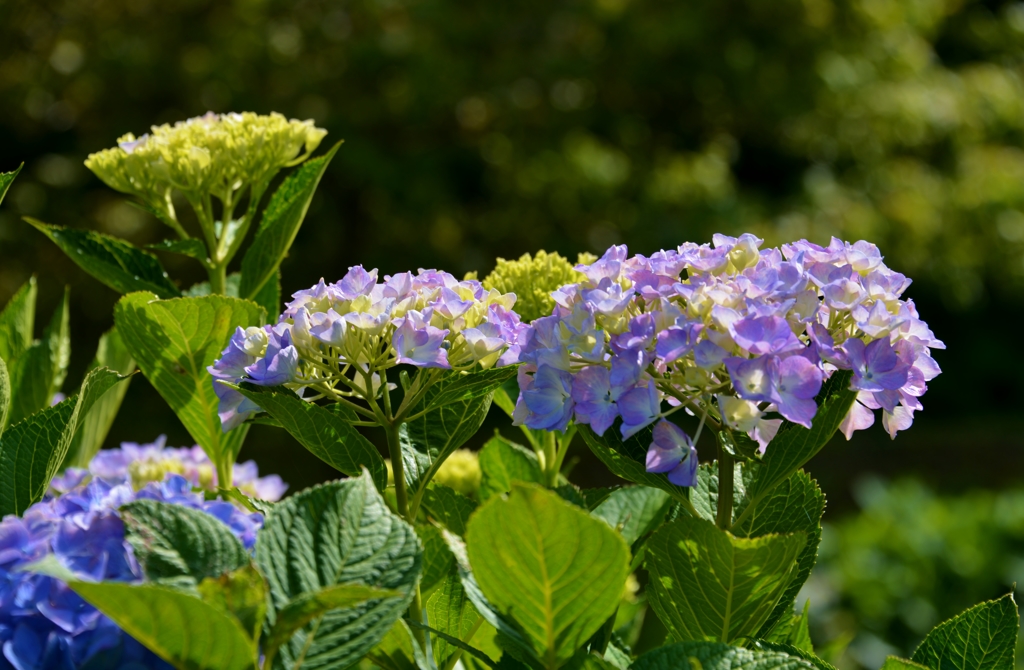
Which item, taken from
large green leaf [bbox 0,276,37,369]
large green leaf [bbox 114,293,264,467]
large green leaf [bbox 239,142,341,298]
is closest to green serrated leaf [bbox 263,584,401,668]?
large green leaf [bbox 114,293,264,467]

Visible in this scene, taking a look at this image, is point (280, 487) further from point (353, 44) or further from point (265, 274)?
point (353, 44)

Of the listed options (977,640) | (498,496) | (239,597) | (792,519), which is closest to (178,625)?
(239,597)

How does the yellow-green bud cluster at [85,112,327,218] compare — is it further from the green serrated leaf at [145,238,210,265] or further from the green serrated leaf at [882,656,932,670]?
the green serrated leaf at [882,656,932,670]

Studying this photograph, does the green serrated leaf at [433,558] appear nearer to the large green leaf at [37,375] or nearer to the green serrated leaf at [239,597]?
the green serrated leaf at [239,597]

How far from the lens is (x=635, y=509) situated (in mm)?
852

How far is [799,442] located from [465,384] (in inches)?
8.0

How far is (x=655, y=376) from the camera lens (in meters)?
0.61

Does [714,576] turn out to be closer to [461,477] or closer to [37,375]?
[461,477]

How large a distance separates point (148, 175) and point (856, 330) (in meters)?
0.66

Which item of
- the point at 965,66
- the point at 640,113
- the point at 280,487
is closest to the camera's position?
the point at 280,487

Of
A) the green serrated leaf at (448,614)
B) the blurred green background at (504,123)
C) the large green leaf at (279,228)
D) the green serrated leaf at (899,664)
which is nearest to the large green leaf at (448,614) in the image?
the green serrated leaf at (448,614)

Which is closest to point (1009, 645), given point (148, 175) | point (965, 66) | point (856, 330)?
point (856, 330)

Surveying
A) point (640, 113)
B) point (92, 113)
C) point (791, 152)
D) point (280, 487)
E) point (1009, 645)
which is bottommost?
point (791, 152)

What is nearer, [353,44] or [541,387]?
[541,387]
